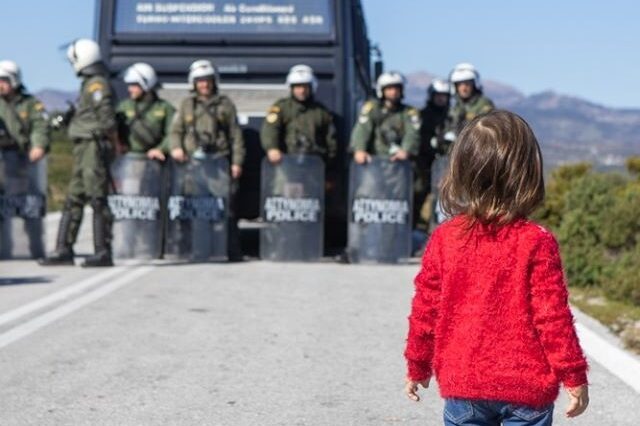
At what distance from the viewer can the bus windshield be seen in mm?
15203

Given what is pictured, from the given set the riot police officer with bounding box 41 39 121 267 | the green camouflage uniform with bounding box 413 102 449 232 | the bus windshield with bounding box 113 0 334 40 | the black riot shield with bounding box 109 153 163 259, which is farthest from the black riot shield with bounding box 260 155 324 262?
the riot police officer with bounding box 41 39 121 267

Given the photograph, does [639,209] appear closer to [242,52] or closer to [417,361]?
[242,52]

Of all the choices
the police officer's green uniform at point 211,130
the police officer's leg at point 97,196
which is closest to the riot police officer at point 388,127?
the police officer's green uniform at point 211,130

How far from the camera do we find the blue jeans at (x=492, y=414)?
3648 mm

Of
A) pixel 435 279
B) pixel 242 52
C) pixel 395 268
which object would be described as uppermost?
pixel 242 52

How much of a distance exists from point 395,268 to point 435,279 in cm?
1028

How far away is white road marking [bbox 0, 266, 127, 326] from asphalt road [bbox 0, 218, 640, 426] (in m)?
0.01

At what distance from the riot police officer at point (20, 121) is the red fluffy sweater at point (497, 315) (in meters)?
10.8

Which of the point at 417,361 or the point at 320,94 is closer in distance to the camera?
the point at 417,361

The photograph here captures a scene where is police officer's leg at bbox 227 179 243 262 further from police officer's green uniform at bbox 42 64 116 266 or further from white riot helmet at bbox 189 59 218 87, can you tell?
police officer's green uniform at bbox 42 64 116 266

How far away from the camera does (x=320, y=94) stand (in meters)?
14.8

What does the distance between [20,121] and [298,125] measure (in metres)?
2.92

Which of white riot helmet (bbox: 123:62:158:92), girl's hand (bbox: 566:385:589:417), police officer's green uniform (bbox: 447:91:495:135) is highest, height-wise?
white riot helmet (bbox: 123:62:158:92)

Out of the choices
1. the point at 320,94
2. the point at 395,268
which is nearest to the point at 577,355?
the point at 395,268
